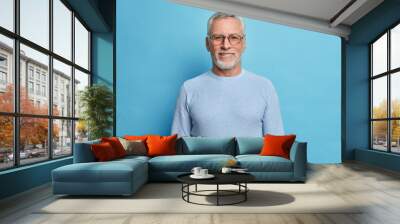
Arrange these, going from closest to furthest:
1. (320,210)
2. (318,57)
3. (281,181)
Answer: (320,210) → (281,181) → (318,57)

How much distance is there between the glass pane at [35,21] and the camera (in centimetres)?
536

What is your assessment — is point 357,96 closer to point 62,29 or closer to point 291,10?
point 291,10

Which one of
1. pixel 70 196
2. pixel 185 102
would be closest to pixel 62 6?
pixel 185 102

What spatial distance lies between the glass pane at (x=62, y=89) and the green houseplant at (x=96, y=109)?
0.35 m

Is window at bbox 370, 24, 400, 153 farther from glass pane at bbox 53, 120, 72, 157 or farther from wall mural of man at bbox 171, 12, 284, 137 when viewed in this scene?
glass pane at bbox 53, 120, 72, 157

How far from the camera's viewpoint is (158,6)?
7.88m

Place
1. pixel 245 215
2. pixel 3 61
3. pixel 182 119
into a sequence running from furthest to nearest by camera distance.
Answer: pixel 182 119
pixel 3 61
pixel 245 215

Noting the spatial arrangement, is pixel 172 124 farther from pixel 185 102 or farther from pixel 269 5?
pixel 269 5

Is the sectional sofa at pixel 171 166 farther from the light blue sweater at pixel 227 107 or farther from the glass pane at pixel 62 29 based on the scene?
the glass pane at pixel 62 29

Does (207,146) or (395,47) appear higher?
(395,47)

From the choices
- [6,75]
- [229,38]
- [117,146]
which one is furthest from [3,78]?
[229,38]

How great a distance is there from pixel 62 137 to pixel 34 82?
1462 mm

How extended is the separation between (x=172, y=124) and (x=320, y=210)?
4.30 meters

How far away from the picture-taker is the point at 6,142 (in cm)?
482
